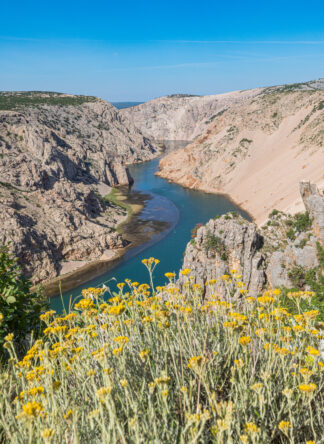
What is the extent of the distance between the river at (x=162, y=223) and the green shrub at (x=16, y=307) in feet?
80.2

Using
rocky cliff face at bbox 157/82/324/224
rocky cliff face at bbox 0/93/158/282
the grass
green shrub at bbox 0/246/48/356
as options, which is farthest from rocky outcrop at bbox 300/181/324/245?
the grass

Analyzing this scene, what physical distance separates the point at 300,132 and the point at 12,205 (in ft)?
212

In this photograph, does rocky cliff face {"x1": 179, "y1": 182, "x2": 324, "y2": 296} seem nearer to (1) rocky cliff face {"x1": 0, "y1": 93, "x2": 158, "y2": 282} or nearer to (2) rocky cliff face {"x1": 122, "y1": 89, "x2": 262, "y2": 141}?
(1) rocky cliff face {"x1": 0, "y1": 93, "x2": 158, "y2": 282}

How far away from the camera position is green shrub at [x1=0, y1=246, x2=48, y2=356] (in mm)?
6551

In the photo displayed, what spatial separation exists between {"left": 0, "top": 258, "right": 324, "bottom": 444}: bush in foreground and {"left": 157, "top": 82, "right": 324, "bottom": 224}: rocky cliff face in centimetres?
5344

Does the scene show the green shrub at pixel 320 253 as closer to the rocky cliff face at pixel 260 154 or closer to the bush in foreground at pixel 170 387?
the bush in foreground at pixel 170 387

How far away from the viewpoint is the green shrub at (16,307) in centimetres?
655

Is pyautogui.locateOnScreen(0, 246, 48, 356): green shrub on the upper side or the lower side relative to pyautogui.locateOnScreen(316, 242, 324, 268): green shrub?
upper

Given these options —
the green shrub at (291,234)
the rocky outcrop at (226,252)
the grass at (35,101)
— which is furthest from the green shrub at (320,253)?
the grass at (35,101)

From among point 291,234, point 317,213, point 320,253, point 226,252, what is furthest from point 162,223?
point 320,253

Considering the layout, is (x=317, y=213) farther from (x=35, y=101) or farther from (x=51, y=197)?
(x=35, y=101)

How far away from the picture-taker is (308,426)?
136 inches

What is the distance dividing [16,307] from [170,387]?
455cm

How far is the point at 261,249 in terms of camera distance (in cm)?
2530
